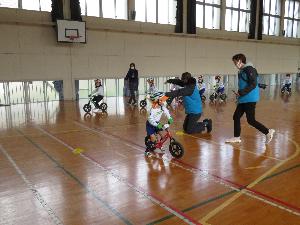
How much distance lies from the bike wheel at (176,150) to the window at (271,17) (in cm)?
2191

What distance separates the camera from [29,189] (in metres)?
3.99

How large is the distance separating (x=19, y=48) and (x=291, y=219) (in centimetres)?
1348

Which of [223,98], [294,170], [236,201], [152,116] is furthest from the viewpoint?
[223,98]

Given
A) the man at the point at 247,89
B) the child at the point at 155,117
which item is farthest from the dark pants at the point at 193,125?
the child at the point at 155,117

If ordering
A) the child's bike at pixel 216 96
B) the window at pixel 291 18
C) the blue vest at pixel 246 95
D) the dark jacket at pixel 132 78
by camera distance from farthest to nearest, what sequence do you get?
the window at pixel 291 18, the child's bike at pixel 216 96, the dark jacket at pixel 132 78, the blue vest at pixel 246 95

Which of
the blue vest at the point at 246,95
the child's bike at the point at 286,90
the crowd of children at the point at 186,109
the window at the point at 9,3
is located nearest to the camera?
the crowd of children at the point at 186,109

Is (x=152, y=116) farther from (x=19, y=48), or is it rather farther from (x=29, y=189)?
(x=19, y=48)

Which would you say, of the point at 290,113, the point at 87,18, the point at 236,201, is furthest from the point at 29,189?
the point at 87,18

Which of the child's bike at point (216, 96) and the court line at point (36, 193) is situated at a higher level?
the child's bike at point (216, 96)

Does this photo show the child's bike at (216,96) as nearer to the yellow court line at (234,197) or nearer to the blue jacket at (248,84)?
the blue jacket at (248,84)

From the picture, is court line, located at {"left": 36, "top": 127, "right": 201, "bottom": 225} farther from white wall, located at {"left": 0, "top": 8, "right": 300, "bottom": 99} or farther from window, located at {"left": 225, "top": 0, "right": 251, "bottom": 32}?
window, located at {"left": 225, "top": 0, "right": 251, "bottom": 32}

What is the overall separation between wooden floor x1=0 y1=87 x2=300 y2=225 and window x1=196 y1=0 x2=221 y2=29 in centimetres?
1395

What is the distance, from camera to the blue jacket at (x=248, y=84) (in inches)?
227

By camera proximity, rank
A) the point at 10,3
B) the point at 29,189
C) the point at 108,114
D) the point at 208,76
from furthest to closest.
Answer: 1. the point at 208,76
2. the point at 10,3
3. the point at 108,114
4. the point at 29,189
